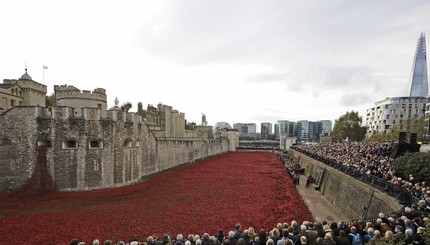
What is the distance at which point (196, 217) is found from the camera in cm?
1361

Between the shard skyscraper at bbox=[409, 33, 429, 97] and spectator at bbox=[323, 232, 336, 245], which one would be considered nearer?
spectator at bbox=[323, 232, 336, 245]

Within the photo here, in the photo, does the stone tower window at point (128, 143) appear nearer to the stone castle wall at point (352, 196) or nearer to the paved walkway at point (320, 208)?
the paved walkway at point (320, 208)

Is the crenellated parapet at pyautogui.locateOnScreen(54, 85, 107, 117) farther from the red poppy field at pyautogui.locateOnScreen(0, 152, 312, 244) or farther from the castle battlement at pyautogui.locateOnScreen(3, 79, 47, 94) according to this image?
the red poppy field at pyautogui.locateOnScreen(0, 152, 312, 244)

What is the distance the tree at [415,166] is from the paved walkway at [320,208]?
554cm

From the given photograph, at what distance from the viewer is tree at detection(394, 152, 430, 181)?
1546 centimetres

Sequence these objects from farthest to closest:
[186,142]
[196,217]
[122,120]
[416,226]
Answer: [186,142]
[122,120]
[196,217]
[416,226]

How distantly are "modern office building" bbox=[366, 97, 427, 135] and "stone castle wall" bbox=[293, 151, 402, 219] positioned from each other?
253ft

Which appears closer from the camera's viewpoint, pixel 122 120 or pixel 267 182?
pixel 122 120

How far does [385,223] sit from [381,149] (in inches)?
966

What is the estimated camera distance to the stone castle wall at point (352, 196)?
13828 mm

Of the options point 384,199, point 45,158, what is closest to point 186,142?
point 45,158

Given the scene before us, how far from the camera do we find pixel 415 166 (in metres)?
16.4

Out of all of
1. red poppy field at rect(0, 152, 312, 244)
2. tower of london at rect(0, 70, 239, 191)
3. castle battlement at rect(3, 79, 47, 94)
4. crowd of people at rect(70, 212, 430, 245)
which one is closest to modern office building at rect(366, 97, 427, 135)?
red poppy field at rect(0, 152, 312, 244)

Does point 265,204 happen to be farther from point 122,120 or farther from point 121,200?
point 122,120
